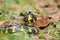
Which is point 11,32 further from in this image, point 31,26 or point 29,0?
point 29,0

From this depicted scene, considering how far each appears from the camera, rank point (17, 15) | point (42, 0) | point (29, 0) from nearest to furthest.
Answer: point (17, 15) < point (29, 0) < point (42, 0)

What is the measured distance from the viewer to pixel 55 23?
15.7 feet

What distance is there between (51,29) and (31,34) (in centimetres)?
35

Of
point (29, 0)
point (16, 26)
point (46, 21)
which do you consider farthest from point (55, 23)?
point (29, 0)

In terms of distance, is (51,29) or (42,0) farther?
(42,0)

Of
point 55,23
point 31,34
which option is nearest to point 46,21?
point 55,23

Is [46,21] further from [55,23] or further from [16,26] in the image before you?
[16,26]

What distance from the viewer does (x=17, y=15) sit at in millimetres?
5453

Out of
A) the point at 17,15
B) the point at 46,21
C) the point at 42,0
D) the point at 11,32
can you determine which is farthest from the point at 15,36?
the point at 42,0

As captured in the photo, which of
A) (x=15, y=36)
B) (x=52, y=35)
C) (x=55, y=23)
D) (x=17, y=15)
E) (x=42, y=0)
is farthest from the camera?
(x=42, y=0)

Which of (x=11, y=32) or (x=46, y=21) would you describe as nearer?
(x=11, y=32)

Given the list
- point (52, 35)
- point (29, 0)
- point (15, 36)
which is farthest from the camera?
point (29, 0)

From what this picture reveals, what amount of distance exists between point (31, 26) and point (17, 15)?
2.96ft

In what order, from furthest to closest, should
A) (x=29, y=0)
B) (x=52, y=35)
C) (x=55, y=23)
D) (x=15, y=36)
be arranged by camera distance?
(x=29, y=0) → (x=55, y=23) → (x=52, y=35) → (x=15, y=36)
